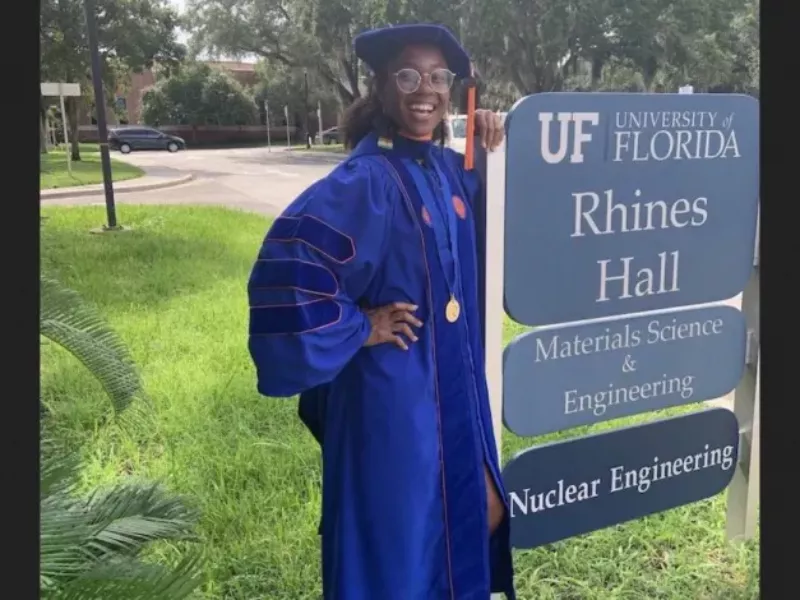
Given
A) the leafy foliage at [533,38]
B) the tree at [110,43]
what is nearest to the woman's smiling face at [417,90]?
the leafy foliage at [533,38]

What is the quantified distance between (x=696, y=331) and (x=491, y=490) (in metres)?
0.84

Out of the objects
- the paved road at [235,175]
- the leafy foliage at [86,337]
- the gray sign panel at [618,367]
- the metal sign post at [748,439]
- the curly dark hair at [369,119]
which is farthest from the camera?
the metal sign post at [748,439]

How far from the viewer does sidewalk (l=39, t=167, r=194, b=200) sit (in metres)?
1.75

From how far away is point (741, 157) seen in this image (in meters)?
2.08

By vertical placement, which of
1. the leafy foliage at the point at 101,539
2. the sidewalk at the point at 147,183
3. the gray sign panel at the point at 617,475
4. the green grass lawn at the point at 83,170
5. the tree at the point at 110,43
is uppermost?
the tree at the point at 110,43

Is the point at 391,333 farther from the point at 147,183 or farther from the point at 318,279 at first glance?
the point at 147,183

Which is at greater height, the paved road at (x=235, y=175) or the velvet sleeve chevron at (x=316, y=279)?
the paved road at (x=235, y=175)

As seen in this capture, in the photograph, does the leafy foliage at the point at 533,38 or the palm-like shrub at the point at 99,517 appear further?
the leafy foliage at the point at 533,38

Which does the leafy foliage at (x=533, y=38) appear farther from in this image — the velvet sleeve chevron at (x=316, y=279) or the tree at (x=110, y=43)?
the velvet sleeve chevron at (x=316, y=279)

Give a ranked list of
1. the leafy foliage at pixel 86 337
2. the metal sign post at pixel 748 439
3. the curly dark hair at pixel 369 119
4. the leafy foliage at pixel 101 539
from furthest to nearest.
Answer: the metal sign post at pixel 748 439 → the curly dark hair at pixel 369 119 → the leafy foliage at pixel 86 337 → the leafy foliage at pixel 101 539

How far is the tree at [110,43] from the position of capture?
1.56 metres

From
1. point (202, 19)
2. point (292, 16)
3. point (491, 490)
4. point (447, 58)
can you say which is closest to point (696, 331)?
point (491, 490)

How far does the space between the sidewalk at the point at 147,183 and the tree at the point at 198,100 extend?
118 mm

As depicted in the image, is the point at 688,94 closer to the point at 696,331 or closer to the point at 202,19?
the point at 696,331
